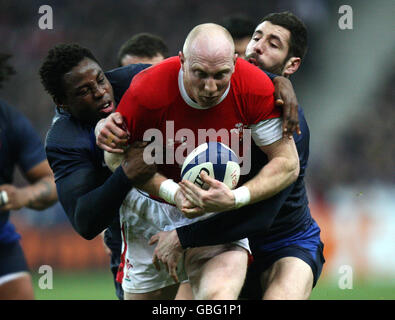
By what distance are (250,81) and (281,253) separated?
4.28 feet

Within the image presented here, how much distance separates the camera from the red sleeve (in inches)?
152

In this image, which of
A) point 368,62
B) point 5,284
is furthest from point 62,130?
point 368,62

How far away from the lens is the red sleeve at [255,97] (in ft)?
12.7

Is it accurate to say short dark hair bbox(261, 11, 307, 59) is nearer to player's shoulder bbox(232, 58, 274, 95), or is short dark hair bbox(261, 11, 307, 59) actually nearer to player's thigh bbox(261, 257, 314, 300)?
player's shoulder bbox(232, 58, 274, 95)

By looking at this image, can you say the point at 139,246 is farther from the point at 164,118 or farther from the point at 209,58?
the point at 209,58

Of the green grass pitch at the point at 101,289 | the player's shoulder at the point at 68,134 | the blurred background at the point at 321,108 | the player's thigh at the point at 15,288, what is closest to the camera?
the player's shoulder at the point at 68,134

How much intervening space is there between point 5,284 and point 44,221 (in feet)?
17.6

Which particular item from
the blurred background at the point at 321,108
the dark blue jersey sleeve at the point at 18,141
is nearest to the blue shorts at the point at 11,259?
the dark blue jersey sleeve at the point at 18,141

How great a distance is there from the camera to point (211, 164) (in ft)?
11.9

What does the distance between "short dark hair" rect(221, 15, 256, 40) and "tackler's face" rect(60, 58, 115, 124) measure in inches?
85.9

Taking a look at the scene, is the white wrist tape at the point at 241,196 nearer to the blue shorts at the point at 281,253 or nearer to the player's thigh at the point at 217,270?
the player's thigh at the point at 217,270

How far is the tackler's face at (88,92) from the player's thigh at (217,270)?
109 cm

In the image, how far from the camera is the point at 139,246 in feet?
15.0

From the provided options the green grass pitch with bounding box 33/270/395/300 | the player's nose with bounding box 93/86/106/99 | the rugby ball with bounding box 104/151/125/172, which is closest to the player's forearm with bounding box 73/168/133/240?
the rugby ball with bounding box 104/151/125/172
